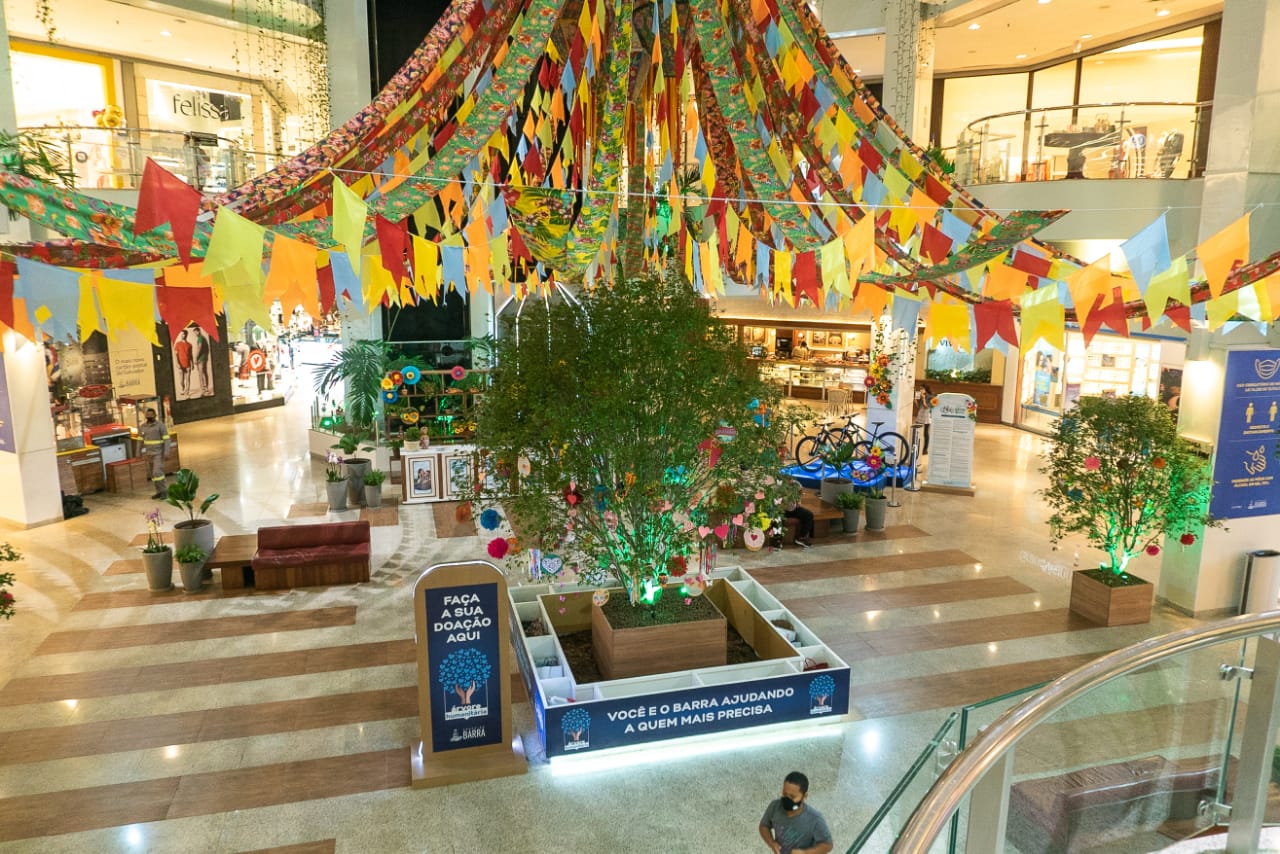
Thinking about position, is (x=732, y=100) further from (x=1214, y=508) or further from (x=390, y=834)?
(x=1214, y=508)

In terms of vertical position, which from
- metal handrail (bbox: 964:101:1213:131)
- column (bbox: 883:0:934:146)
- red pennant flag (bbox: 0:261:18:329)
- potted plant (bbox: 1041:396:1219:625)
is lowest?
potted plant (bbox: 1041:396:1219:625)

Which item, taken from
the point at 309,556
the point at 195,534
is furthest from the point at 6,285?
the point at 195,534

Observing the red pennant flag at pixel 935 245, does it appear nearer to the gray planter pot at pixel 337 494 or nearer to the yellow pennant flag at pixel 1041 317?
the yellow pennant flag at pixel 1041 317

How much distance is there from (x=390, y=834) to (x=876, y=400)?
942 cm

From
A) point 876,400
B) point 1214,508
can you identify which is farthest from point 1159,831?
point 876,400

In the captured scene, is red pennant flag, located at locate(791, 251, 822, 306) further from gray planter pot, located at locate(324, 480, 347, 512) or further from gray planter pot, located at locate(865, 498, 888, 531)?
gray planter pot, located at locate(324, 480, 347, 512)

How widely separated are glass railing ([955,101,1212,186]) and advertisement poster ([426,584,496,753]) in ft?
32.3

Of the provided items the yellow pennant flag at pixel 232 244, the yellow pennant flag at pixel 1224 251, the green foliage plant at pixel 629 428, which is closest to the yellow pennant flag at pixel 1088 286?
the yellow pennant flag at pixel 1224 251

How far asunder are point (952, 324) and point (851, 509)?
6.28 metres

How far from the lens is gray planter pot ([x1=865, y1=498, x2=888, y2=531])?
10203mm

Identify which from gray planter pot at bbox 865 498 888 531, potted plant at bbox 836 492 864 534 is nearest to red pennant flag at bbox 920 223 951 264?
potted plant at bbox 836 492 864 534

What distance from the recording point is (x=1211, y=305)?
12.9ft

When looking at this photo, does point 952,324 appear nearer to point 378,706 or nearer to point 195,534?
point 378,706

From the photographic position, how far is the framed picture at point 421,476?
11.1m
